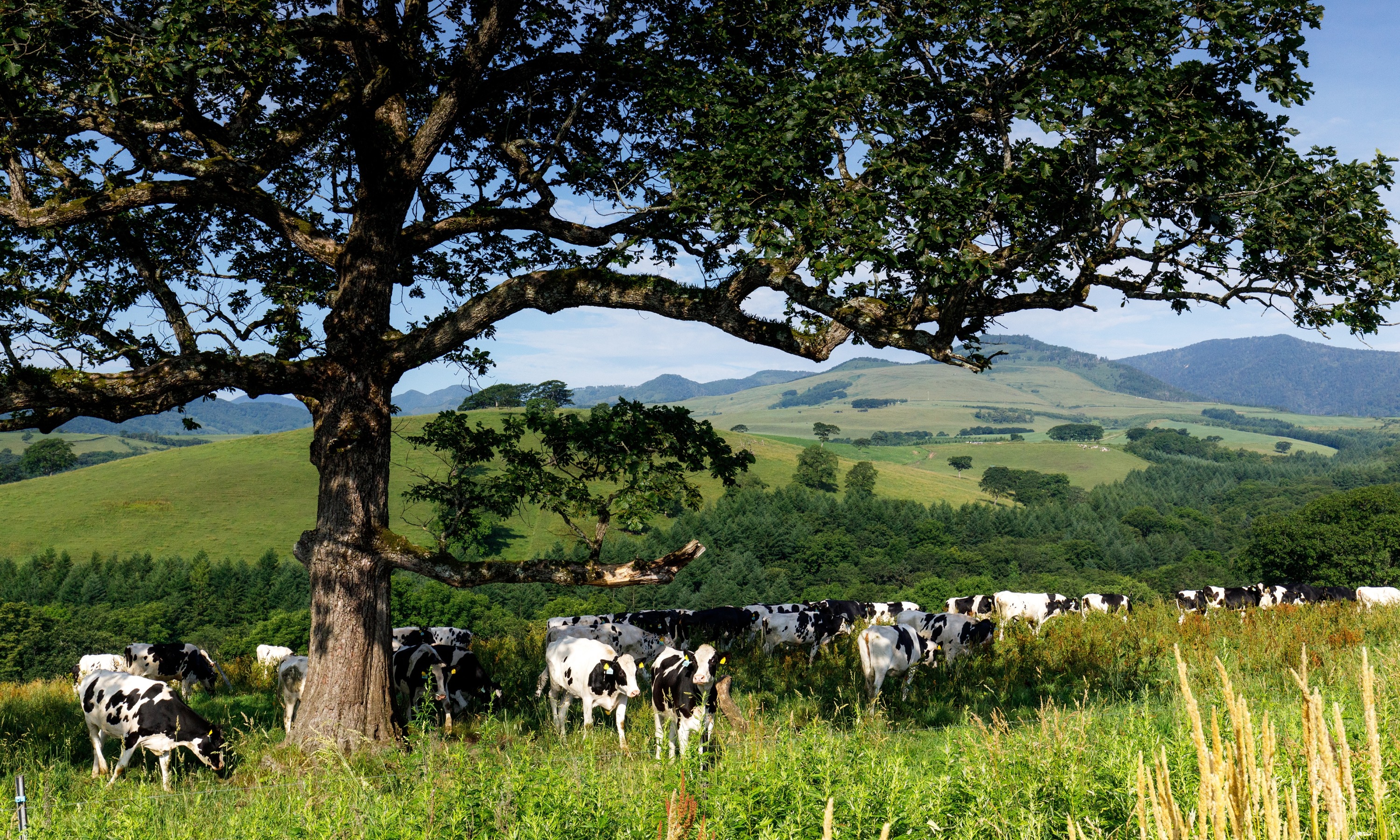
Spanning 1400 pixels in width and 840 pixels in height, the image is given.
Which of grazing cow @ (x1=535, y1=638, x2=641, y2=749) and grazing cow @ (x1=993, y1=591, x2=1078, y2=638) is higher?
grazing cow @ (x1=535, y1=638, x2=641, y2=749)

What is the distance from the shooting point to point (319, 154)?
13.7m

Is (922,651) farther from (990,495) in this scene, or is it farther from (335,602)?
(990,495)

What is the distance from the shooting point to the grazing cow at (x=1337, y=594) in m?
32.7

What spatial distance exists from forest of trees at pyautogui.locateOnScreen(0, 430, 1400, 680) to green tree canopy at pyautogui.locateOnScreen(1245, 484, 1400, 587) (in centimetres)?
14

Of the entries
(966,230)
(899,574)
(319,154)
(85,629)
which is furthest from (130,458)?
(966,230)

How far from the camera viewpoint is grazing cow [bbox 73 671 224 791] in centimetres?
1080

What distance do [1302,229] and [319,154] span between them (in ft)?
47.8

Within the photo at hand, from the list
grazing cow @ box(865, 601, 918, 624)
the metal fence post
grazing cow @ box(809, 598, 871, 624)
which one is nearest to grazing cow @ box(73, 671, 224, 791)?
the metal fence post

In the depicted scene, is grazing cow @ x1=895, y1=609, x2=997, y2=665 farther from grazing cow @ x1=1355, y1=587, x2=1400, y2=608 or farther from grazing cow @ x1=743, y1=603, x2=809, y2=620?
grazing cow @ x1=1355, y1=587, x2=1400, y2=608

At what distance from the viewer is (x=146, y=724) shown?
35.8 ft

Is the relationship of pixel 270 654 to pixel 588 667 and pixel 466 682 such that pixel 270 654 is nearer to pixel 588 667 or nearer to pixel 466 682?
pixel 466 682

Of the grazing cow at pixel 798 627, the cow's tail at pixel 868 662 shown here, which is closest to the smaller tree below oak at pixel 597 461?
the cow's tail at pixel 868 662

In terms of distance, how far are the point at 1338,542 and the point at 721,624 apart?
75048 mm

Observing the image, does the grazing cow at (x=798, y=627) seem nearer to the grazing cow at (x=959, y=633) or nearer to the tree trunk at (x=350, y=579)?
the grazing cow at (x=959, y=633)
